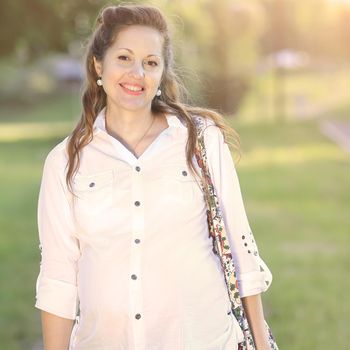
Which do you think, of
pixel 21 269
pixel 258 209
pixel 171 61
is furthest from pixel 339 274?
pixel 171 61

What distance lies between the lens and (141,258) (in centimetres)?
301

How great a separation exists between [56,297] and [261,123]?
91.1 feet

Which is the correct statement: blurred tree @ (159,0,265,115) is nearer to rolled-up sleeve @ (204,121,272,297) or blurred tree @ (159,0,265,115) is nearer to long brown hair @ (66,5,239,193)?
long brown hair @ (66,5,239,193)

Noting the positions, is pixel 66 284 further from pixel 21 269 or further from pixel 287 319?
pixel 21 269

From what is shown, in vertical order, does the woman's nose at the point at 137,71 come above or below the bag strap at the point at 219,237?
above

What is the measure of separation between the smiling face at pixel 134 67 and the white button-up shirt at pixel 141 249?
0.14m

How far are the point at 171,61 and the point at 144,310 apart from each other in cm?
91

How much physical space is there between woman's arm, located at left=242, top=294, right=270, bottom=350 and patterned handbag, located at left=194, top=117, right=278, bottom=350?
0.10 ft

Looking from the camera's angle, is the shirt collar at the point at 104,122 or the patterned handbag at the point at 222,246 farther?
the shirt collar at the point at 104,122

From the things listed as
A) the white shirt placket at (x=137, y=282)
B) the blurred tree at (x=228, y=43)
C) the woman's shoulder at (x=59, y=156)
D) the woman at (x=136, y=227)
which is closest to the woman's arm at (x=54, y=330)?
the woman at (x=136, y=227)

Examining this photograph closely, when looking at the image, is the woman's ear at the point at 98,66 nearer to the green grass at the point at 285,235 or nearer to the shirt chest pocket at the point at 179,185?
the shirt chest pocket at the point at 179,185

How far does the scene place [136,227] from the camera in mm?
3018

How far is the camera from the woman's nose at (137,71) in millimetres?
3133

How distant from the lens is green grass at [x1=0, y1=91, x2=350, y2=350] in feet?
24.6
